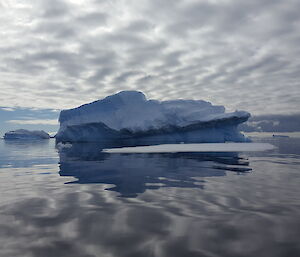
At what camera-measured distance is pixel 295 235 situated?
283cm

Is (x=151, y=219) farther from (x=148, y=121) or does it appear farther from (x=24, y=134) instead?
(x=24, y=134)

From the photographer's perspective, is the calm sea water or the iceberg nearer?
the calm sea water

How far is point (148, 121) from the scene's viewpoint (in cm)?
3419

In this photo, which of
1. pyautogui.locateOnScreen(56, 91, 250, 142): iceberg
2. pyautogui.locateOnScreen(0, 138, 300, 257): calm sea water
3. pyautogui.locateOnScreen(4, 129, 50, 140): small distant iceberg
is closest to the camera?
pyautogui.locateOnScreen(0, 138, 300, 257): calm sea water

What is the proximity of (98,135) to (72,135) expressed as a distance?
14.6 feet

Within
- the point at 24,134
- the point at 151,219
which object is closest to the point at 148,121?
the point at 151,219

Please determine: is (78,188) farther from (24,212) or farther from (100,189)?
(24,212)

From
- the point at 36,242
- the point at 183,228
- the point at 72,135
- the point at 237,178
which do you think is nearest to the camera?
the point at 36,242

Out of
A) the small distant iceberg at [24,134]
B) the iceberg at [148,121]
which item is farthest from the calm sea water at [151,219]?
the small distant iceberg at [24,134]

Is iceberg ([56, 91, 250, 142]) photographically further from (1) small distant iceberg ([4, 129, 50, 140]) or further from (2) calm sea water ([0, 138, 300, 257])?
(1) small distant iceberg ([4, 129, 50, 140])

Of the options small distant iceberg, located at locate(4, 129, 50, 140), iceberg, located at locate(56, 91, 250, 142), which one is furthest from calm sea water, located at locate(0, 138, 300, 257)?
small distant iceberg, located at locate(4, 129, 50, 140)

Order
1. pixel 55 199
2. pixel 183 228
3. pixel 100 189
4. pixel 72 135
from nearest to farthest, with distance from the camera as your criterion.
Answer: pixel 183 228, pixel 55 199, pixel 100 189, pixel 72 135

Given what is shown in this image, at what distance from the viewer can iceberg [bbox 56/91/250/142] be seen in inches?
1346

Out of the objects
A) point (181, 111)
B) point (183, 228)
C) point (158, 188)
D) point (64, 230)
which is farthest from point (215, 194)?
point (181, 111)
